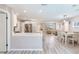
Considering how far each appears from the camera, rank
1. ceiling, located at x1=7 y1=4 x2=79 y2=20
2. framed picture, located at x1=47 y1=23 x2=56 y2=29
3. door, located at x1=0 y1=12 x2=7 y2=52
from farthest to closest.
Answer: framed picture, located at x1=47 y1=23 x2=56 y2=29 → door, located at x1=0 y1=12 x2=7 y2=52 → ceiling, located at x1=7 y1=4 x2=79 y2=20

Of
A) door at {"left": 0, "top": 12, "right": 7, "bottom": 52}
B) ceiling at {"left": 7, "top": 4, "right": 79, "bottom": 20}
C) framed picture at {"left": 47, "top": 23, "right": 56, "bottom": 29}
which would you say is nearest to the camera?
ceiling at {"left": 7, "top": 4, "right": 79, "bottom": 20}

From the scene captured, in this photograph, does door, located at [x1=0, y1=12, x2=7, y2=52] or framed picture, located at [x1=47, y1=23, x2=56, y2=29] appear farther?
framed picture, located at [x1=47, y1=23, x2=56, y2=29]

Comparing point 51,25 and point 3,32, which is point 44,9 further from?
point 51,25

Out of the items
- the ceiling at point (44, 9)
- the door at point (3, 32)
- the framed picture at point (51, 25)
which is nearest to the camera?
the ceiling at point (44, 9)

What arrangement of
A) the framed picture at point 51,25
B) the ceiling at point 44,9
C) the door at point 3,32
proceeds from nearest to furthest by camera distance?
the ceiling at point 44,9
the door at point 3,32
the framed picture at point 51,25

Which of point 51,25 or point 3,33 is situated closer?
point 3,33

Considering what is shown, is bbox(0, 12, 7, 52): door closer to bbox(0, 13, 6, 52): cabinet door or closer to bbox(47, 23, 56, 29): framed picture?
bbox(0, 13, 6, 52): cabinet door

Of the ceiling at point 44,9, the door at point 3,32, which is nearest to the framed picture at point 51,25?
the ceiling at point 44,9

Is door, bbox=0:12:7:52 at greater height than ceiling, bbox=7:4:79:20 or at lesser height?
lesser

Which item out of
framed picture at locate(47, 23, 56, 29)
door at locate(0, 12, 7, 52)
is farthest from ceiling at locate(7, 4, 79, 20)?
framed picture at locate(47, 23, 56, 29)

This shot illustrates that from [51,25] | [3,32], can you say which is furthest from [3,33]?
[51,25]

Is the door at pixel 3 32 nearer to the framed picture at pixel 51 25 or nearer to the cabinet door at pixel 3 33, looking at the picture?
the cabinet door at pixel 3 33
